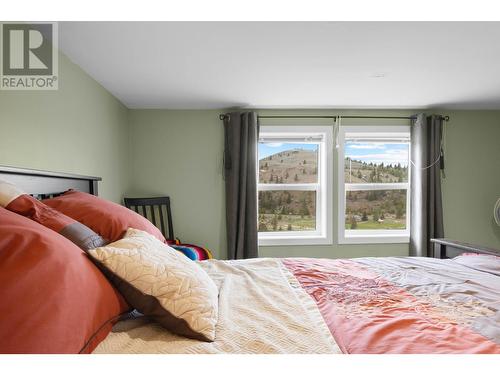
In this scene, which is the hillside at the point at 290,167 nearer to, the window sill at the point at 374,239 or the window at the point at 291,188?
the window at the point at 291,188

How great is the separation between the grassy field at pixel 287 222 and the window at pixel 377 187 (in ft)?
1.43

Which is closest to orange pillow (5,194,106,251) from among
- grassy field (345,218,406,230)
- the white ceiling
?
the white ceiling

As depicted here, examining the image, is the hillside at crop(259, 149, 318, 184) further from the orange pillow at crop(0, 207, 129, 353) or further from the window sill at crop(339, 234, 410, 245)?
the orange pillow at crop(0, 207, 129, 353)

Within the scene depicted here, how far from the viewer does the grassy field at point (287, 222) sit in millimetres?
4094

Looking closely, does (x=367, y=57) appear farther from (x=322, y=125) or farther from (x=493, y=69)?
(x=322, y=125)

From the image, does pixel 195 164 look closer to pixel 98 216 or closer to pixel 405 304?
pixel 98 216

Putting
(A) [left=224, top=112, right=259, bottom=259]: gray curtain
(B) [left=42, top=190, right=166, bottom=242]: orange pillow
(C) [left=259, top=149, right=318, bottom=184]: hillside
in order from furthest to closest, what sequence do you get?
(C) [left=259, top=149, right=318, bottom=184]: hillside < (A) [left=224, top=112, right=259, bottom=259]: gray curtain < (B) [left=42, top=190, right=166, bottom=242]: orange pillow

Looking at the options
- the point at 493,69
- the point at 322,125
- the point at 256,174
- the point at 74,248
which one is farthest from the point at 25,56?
the point at 493,69

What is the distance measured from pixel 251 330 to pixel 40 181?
4.39ft

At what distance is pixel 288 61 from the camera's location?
7.99ft

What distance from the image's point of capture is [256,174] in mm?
3822

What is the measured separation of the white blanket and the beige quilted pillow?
42mm

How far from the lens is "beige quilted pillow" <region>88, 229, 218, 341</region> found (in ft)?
3.08
